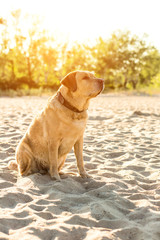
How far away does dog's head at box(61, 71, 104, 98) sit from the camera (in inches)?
147

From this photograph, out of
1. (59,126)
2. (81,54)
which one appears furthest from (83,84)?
(81,54)

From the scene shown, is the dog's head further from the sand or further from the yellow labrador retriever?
the sand

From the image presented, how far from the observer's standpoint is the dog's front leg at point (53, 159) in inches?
149

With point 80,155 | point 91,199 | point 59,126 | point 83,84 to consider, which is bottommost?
point 91,199

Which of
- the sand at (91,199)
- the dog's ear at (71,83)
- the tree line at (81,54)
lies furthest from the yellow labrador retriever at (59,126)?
the tree line at (81,54)

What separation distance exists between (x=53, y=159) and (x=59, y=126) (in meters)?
0.46

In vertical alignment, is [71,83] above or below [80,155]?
above

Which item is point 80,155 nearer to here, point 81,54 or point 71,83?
point 71,83

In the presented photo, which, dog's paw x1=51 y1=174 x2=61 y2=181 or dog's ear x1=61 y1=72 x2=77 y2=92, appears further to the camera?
dog's paw x1=51 y1=174 x2=61 y2=181

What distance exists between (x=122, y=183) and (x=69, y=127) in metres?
1.02

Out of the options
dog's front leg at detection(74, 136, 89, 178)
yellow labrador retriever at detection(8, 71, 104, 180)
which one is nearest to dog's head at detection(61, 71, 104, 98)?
yellow labrador retriever at detection(8, 71, 104, 180)

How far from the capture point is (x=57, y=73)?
57406 millimetres

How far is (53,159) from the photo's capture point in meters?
3.85

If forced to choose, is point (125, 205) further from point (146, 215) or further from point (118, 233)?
point (118, 233)
